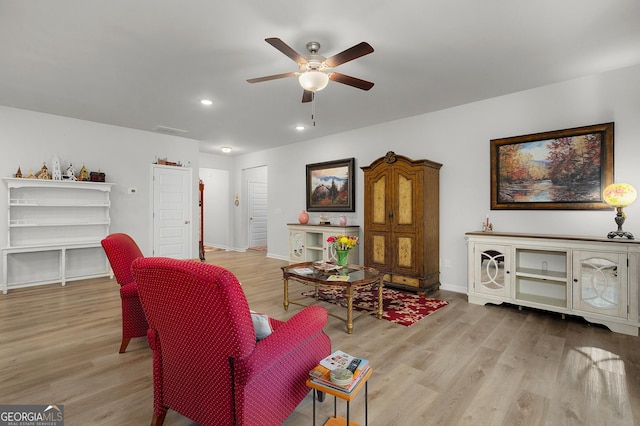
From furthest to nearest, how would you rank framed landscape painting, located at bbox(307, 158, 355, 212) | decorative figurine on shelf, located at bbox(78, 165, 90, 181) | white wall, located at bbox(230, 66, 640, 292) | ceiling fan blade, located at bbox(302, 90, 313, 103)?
1. framed landscape painting, located at bbox(307, 158, 355, 212)
2. decorative figurine on shelf, located at bbox(78, 165, 90, 181)
3. white wall, located at bbox(230, 66, 640, 292)
4. ceiling fan blade, located at bbox(302, 90, 313, 103)

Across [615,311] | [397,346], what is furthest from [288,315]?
[615,311]

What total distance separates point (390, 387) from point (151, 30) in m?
3.40

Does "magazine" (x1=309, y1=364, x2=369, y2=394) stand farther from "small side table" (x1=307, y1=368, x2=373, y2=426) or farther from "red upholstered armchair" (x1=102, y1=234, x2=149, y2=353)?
"red upholstered armchair" (x1=102, y1=234, x2=149, y2=353)

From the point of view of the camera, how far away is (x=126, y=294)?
255 cm

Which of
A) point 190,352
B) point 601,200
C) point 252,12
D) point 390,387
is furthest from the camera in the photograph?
point 601,200

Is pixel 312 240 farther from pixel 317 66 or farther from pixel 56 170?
pixel 56 170

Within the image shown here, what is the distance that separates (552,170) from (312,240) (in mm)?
4122

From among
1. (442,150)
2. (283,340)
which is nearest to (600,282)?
(442,150)

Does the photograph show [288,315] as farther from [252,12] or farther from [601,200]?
[601,200]

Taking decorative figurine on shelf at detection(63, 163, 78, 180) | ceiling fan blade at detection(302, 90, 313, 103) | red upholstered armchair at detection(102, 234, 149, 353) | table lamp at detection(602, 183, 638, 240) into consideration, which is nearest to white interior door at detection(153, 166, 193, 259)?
decorative figurine on shelf at detection(63, 163, 78, 180)

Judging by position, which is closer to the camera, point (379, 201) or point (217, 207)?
point (379, 201)

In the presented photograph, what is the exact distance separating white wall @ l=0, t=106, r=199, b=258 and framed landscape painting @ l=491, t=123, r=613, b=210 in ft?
19.1

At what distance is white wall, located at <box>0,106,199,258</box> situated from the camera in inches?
185

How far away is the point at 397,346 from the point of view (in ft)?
8.92
